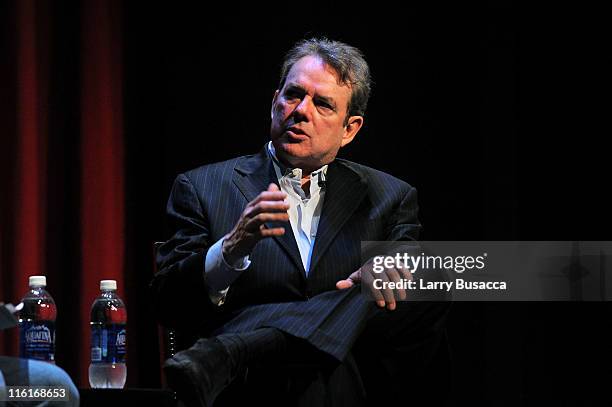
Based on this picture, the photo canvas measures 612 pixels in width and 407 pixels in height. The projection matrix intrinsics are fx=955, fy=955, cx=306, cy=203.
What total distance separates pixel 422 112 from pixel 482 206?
1.25ft

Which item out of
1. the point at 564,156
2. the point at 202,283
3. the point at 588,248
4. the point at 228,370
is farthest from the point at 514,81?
the point at 228,370

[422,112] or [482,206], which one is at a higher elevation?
[422,112]

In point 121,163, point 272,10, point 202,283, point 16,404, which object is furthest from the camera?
point 272,10

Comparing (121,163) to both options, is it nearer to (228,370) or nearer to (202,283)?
(202,283)

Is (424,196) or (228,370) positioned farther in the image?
(424,196)

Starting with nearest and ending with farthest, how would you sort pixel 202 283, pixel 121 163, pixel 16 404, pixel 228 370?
pixel 16 404 < pixel 228 370 < pixel 202 283 < pixel 121 163

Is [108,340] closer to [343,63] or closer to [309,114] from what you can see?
[309,114]

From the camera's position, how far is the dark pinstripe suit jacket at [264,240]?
204 centimetres

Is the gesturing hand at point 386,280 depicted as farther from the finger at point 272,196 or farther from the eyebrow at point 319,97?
the eyebrow at point 319,97

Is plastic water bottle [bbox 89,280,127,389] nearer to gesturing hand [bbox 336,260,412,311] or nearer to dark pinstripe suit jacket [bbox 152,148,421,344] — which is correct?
dark pinstripe suit jacket [bbox 152,148,421,344]

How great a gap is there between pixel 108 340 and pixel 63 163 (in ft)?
1.89

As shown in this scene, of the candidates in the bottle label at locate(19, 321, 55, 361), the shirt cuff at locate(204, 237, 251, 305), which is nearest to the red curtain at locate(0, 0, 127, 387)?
the bottle label at locate(19, 321, 55, 361)

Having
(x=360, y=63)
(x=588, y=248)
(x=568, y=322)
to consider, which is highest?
(x=360, y=63)

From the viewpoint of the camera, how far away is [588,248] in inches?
123
